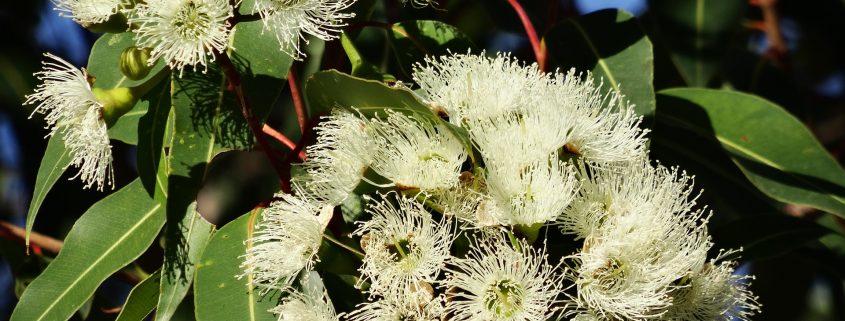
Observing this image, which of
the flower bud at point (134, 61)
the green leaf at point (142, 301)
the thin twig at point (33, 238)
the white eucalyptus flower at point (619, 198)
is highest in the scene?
the flower bud at point (134, 61)

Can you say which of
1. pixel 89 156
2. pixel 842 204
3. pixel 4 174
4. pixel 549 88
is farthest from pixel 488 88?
pixel 4 174

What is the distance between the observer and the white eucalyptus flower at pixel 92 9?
1293 mm

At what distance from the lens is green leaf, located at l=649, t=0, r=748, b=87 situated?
7.10ft

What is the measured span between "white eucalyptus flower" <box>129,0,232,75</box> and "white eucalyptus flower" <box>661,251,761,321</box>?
0.67m

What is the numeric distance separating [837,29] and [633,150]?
6.81 ft

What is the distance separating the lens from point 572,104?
132 centimetres

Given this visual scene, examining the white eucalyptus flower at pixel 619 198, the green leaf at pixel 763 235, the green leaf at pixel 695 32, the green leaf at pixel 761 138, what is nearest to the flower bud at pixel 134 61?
the white eucalyptus flower at pixel 619 198

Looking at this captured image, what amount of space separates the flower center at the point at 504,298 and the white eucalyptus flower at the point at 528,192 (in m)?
0.08

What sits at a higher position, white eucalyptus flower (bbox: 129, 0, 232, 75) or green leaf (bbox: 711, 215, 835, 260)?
white eucalyptus flower (bbox: 129, 0, 232, 75)

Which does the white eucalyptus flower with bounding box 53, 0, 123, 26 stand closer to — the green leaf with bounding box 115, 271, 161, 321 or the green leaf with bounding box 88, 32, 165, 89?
the green leaf with bounding box 88, 32, 165, 89

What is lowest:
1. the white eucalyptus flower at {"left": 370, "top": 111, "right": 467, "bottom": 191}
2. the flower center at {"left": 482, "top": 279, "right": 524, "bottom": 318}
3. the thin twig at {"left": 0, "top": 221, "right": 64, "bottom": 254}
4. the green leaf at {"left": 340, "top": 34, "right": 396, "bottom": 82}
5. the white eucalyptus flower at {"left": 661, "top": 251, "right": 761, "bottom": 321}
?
the thin twig at {"left": 0, "top": 221, "right": 64, "bottom": 254}

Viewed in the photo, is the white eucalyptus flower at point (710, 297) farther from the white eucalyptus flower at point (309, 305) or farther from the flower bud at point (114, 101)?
the flower bud at point (114, 101)

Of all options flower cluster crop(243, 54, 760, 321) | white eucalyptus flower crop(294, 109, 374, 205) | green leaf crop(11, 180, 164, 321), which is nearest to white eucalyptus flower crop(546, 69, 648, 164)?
flower cluster crop(243, 54, 760, 321)

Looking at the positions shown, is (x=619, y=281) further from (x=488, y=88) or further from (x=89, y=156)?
(x=89, y=156)
